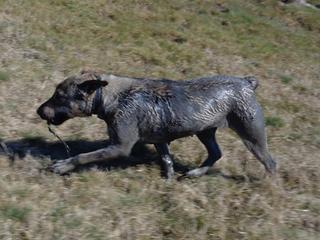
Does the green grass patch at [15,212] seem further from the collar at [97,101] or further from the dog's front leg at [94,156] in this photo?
the collar at [97,101]

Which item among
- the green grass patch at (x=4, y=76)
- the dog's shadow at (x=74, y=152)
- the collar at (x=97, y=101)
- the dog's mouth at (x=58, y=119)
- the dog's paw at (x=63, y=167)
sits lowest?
the dog's shadow at (x=74, y=152)

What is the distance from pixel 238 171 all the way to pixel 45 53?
478cm

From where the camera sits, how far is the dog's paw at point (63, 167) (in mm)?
7316

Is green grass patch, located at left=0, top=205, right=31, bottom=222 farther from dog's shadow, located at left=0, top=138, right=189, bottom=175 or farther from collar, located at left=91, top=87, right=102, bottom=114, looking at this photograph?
collar, located at left=91, top=87, right=102, bottom=114

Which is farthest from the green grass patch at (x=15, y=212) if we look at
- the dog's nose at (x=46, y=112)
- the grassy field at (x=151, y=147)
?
the dog's nose at (x=46, y=112)

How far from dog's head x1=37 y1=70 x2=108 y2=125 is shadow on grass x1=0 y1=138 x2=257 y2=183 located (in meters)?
0.59

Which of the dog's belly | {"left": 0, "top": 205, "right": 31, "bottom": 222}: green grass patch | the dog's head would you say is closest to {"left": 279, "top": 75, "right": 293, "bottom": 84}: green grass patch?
the dog's belly

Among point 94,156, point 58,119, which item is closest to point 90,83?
point 58,119

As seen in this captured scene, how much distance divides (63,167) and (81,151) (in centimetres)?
100

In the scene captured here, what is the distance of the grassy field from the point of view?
6699mm

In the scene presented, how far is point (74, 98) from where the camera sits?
7430 mm

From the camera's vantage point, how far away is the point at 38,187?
6.94m

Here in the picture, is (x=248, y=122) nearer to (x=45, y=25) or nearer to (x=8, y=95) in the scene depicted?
(x=8, y=95)

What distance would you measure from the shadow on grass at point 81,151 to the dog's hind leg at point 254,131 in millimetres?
381
